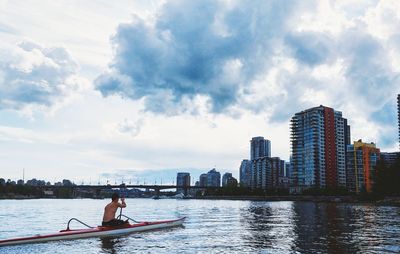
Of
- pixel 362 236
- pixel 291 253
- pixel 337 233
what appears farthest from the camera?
pixel 337 233

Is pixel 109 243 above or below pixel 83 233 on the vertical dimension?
below

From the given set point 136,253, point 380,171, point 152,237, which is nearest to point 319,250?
point 136,253

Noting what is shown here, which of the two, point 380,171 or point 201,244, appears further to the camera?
point 380,171

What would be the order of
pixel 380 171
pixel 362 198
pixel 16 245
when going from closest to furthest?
1. pixel 16 245
2. pixel 380 171
3. pixel 362 198

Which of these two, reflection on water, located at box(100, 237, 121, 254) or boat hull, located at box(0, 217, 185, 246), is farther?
boat hull, located at box(0, 217, 185, 246)

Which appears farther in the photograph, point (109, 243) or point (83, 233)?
point (83, 233)

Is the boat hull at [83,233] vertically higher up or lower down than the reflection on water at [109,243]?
higher up

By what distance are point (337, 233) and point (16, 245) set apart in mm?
27060

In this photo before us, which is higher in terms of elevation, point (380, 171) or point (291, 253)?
point (380, 171)

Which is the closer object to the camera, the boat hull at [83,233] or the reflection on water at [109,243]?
the reflection on water at [109,243]

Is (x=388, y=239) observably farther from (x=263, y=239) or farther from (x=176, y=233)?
(x=176, y=233)

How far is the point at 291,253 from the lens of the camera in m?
26.4

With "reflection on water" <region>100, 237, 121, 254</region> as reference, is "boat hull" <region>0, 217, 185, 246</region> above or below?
above

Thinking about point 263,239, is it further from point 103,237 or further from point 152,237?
point 103,237
